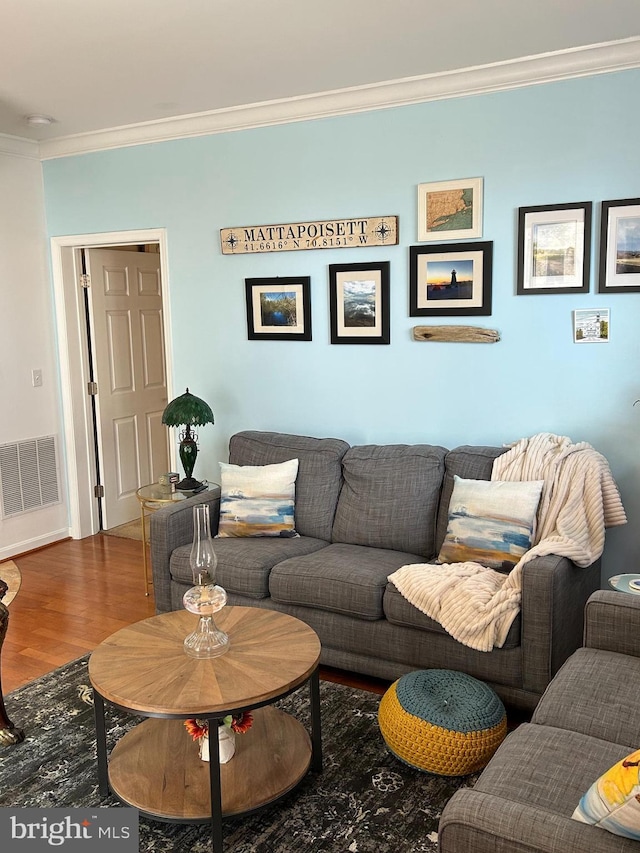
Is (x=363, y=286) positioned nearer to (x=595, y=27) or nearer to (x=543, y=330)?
(x=543, y=330)

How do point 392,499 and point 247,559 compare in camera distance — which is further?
point 392,499

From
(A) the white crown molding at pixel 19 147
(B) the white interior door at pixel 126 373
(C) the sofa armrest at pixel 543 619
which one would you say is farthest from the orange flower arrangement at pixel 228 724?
(A) the white crown molding at pixel 19 147

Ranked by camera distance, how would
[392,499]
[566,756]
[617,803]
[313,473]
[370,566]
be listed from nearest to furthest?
[617,803], [566,756], [370,566], [392,499], [313,473]

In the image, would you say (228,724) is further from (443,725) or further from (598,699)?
(598,699)

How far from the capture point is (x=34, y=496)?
505 cm

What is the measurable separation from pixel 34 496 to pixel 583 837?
14.2 ft

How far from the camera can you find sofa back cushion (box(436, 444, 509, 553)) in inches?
137

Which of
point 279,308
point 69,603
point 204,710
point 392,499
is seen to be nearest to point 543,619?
point 392,499

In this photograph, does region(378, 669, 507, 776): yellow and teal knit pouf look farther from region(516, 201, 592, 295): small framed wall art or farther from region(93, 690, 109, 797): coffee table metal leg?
region(516, 201, 592, 295): small framed wall art

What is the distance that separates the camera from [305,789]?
250cm

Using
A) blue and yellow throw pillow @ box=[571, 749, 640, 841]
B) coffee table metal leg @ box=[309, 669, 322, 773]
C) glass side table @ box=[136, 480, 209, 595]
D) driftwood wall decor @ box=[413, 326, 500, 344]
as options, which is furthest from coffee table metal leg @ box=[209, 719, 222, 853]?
driftwood wall decor @ box=[413, 326, 500, 344]

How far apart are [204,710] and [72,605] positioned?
2288 millimetres

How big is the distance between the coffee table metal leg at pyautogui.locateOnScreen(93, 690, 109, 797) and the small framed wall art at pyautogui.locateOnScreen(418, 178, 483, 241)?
2.59 metres

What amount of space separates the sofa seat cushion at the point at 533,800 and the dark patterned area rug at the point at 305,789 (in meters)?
0.58
